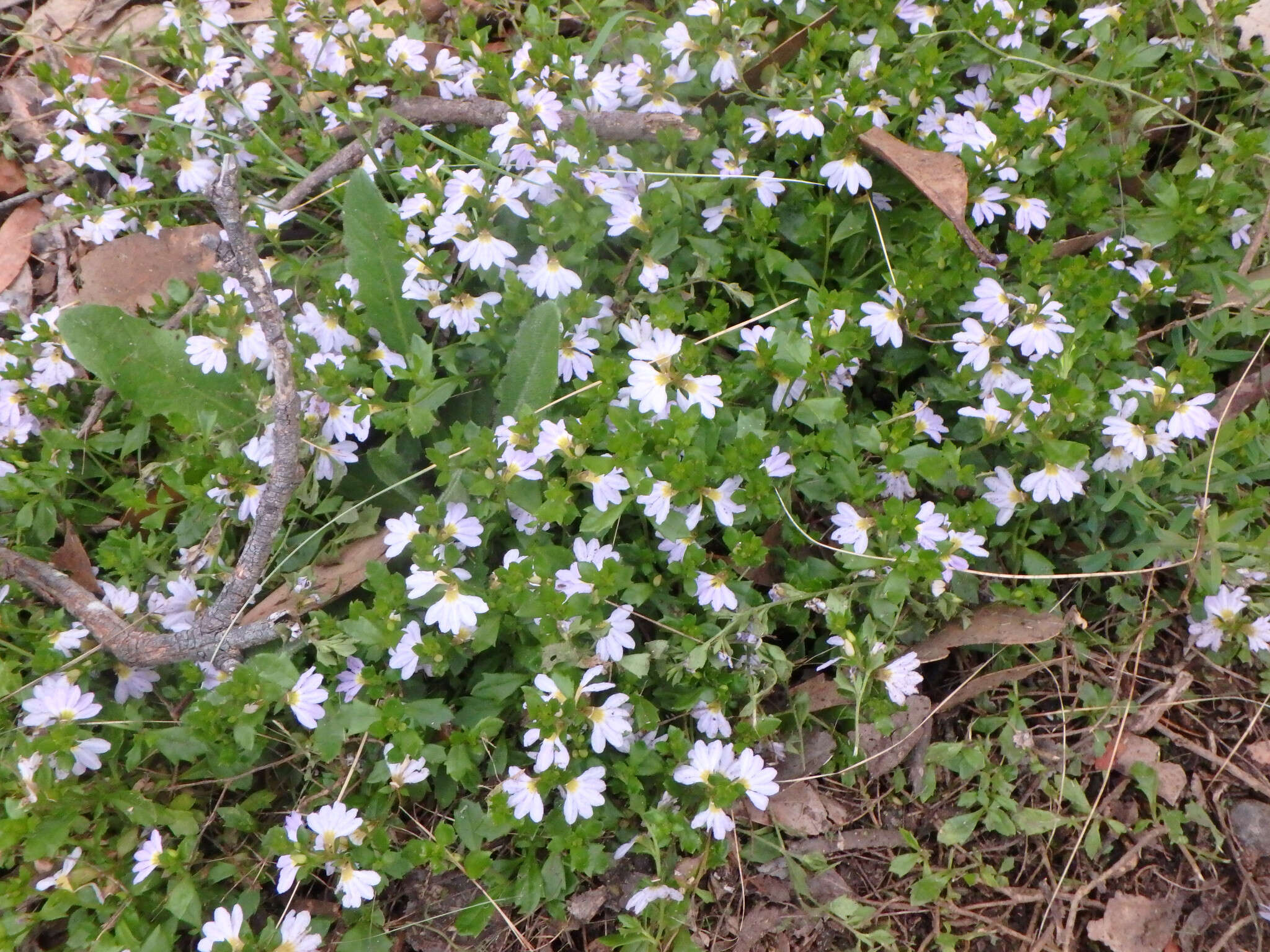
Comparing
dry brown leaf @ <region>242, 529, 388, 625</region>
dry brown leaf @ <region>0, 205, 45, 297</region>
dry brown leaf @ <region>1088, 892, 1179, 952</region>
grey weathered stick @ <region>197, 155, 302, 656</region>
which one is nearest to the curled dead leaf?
dry brown leaf @ <region>0, 205, 45, 297</region>

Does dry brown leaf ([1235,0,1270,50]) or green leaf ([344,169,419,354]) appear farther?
dry brown leaf ([1235,0,1270,50])

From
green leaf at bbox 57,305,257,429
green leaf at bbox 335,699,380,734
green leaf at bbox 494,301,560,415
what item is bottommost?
green leaf at bbox 335,699,380,734

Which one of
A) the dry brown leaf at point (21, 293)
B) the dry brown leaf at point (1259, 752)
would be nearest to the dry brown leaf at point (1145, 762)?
the dry brown leaf at point (1259, 752)

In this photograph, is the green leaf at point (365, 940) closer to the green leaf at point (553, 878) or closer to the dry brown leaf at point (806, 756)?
the green leaf at point (553, 878)

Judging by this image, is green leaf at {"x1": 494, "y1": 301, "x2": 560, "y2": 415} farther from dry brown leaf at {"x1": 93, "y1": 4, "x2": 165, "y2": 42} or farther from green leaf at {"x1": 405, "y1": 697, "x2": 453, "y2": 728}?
dry brown leaf at {"x1": 93, "y1": 4, "x2": 165, "y2": 42}

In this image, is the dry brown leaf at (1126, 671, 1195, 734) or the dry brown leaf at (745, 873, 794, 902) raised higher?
the dry brown leaf at (745, 873, 794, 902)

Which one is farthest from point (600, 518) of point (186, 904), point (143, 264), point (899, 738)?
point (143, 264)
